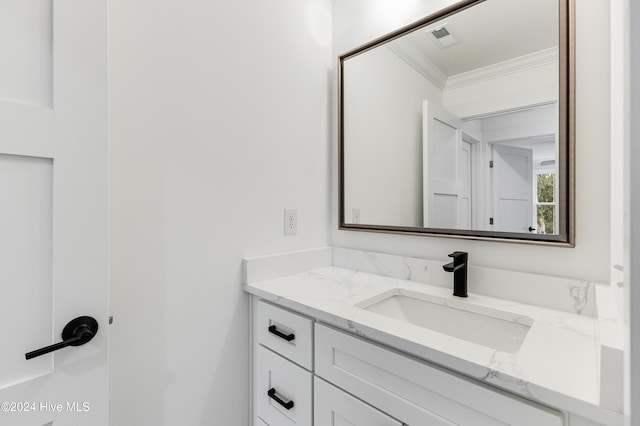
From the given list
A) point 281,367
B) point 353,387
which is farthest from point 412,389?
point 281,367

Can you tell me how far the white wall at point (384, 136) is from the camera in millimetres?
1362

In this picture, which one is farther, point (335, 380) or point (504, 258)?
point (504, 258)

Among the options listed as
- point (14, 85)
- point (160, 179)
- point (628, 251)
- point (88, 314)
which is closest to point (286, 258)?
point (160, 179)

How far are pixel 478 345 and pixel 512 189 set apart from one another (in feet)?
2.02

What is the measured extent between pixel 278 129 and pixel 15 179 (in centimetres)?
93

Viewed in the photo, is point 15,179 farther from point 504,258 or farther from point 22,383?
point 504,258

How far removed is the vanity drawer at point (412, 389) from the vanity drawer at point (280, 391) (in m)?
0.11

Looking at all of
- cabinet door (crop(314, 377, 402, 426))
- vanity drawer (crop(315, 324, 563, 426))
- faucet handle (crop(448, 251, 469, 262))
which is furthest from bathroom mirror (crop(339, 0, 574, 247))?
cabinet door (crop(314, 377, 402, 426))

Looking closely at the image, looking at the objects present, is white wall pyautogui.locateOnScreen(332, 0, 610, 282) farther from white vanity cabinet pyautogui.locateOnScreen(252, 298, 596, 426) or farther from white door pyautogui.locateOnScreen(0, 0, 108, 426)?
white door pyautogui.locateOnScreen(0, 0, 108, 426)

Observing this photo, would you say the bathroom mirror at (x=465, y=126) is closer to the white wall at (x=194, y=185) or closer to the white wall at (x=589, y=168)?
the white wall at (x=589, y=168)

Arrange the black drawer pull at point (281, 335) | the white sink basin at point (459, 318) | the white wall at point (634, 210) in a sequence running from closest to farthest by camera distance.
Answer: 1. the white wall at point (634, 210)
2. the white sink basin at point (459, 318)
3. the black drawer pull at point (281, 335)

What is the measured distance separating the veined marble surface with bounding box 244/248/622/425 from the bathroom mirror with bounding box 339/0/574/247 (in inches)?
9.3

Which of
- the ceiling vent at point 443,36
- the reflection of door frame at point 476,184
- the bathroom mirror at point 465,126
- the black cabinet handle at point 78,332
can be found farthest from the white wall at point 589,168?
the black cabinet handle at point 78,332

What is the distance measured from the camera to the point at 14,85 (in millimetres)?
658
